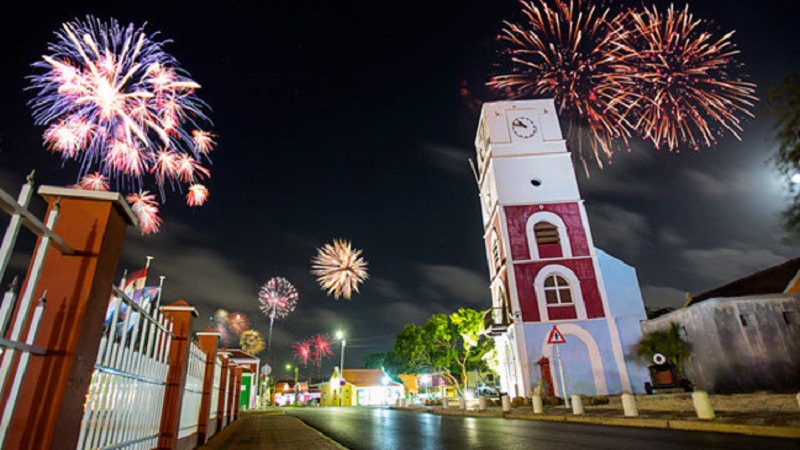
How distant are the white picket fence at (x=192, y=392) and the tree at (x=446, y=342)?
30326 mm

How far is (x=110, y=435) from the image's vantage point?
349 centimetres

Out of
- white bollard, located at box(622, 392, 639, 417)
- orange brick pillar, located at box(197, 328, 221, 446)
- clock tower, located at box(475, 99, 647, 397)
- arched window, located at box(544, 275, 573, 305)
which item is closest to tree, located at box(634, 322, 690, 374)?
clock tower, located at box(475, 99, 647, 397)

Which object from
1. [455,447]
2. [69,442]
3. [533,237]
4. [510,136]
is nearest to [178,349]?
[69,442]

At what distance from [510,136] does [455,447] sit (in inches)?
918

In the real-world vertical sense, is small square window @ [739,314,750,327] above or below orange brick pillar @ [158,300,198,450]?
above

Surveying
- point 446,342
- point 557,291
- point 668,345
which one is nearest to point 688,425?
point 668,345

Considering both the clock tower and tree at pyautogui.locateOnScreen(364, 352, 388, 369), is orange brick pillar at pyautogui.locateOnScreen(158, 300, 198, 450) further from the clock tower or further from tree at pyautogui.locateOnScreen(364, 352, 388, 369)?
tree at pyautogui.locateOnScreen(364, 352, 388, 369)

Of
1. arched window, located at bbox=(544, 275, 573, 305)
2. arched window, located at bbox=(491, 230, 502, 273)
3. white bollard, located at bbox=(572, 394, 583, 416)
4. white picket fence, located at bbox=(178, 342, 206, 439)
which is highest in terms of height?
arched window, located at bbox=(491, 230, 502, 273)

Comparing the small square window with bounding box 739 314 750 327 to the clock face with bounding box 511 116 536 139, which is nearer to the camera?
the small square window with bounding box 739 314 750 327

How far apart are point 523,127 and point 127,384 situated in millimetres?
27186

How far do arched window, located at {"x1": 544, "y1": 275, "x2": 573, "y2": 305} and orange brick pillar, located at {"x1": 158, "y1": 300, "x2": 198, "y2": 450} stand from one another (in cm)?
2074

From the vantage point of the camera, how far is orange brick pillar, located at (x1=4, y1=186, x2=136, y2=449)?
235 centimetres

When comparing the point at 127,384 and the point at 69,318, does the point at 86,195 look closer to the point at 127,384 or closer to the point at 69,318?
the point at 69,318

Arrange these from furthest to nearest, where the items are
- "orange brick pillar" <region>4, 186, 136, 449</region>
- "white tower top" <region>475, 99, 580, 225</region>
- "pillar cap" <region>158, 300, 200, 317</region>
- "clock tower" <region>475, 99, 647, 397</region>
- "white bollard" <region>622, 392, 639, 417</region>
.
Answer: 1. "white tower top" <region>475, 99, 580, 225</region>
2. "clock tower" <region>475, 99, 647, 397</region>
3. "white bollard" <region>622, 392, 639, 417</region>
4. "pillar cap" <region>158, 300, 200, 317</region>
5. "orange brick pillar" <region>4, 186, 136, 449</region>
